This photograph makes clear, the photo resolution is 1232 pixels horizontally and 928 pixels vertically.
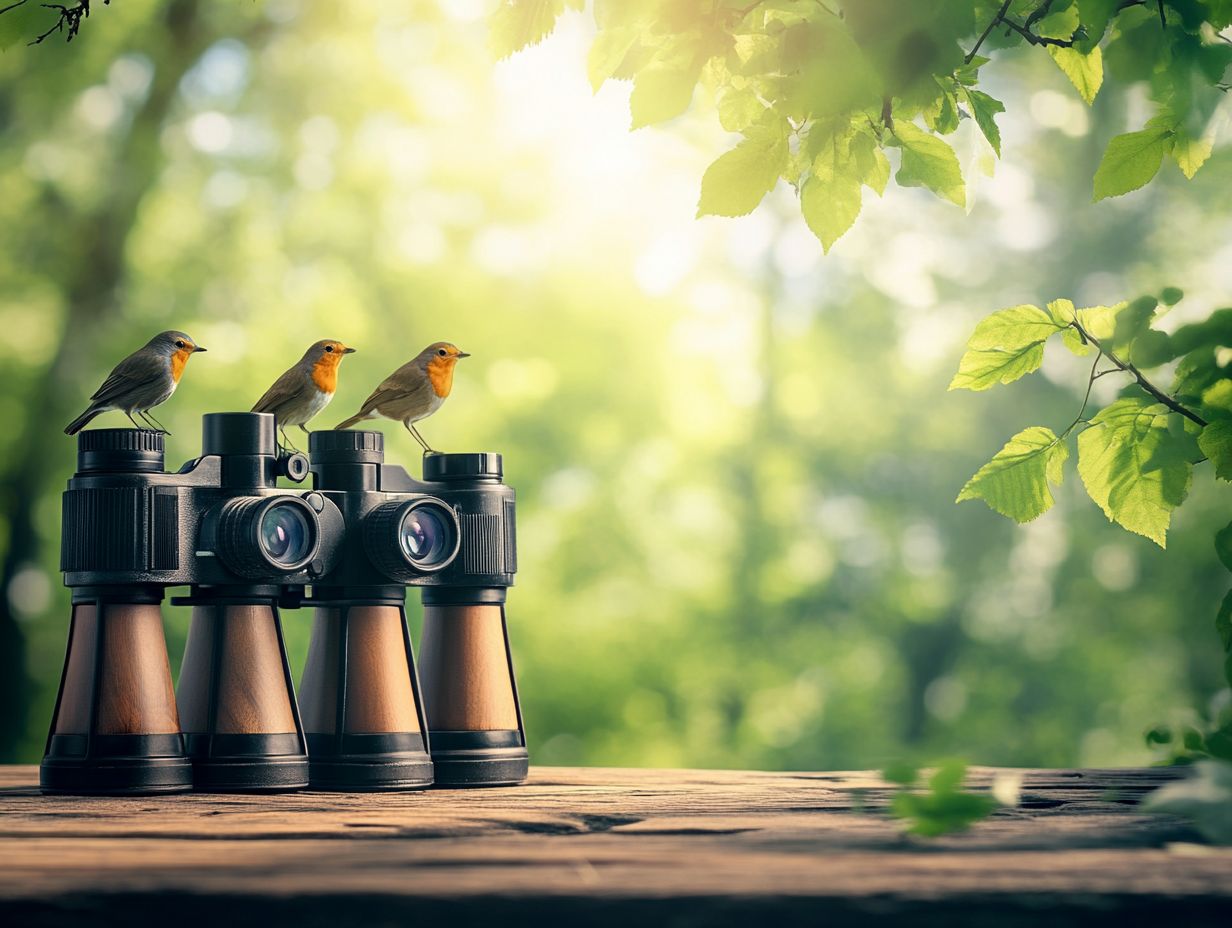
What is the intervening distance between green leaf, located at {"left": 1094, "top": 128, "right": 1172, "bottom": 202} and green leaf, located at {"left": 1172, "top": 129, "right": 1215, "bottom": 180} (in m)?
0.02

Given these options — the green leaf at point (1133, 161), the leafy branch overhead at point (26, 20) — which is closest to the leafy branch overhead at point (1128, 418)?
the green leaf at point (1133, 161)

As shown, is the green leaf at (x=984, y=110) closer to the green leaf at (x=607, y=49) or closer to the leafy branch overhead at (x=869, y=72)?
the leafy branch overhead at (x=869, y=72)

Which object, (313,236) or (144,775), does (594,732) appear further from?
(144,775)

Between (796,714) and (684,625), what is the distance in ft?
4.40

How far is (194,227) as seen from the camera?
9930 mm

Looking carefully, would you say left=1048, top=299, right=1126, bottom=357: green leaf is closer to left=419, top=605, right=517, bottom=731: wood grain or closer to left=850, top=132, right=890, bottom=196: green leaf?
left=850, top=132, right=890, bottom=196: green leaf

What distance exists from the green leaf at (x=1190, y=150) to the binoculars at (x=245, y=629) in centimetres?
103

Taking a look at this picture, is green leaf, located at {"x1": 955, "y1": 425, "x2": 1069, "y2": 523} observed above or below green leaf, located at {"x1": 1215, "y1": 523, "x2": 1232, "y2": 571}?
above

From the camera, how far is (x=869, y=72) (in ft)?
4.85

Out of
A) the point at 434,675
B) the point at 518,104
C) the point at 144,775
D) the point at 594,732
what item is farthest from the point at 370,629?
the point at 594,732

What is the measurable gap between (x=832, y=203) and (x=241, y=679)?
92cm

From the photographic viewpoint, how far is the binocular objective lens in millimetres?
1889

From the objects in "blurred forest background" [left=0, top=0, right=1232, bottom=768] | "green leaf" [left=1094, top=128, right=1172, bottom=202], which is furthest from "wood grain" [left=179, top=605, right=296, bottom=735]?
"blurred forest background" [left=0, top=0, right=1232, bottom=768]

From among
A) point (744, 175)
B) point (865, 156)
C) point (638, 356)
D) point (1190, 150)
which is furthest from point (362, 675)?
point (638, 356)
